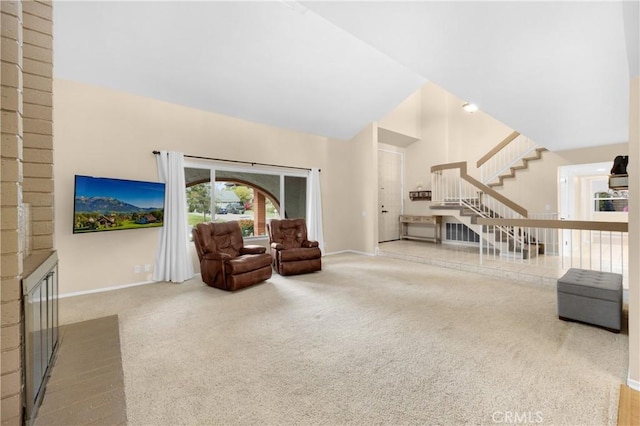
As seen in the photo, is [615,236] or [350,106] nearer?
[350,106]

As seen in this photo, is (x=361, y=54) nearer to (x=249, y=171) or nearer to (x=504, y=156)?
(x=249, y=171)

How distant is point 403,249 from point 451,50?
15.5 ft

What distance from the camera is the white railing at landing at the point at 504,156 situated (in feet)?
21.3

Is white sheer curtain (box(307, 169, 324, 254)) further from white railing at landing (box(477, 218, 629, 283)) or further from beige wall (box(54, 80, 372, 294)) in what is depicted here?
white railing at landing (box(477, 218, 629, 283))

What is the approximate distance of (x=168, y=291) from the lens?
403 centimetres

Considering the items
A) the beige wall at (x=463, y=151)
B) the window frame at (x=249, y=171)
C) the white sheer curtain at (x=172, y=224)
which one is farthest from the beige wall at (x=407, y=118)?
the white sheer curtain at (x=172, y=224)

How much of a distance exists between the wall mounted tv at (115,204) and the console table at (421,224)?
6.44m

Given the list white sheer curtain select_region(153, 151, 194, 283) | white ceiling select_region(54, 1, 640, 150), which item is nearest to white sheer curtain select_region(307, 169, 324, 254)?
white ceiling select_region(54, 1, 640, 150)

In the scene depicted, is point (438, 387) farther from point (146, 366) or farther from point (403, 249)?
point (403, 249)

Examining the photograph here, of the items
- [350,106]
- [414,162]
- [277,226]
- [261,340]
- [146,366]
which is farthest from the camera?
[414,162]

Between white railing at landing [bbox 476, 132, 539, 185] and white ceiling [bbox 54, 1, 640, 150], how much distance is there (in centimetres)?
117

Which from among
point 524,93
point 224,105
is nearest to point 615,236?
point 524,93

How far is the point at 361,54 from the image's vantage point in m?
4.65

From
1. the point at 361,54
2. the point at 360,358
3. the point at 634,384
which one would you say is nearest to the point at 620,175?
the point at 634,384
